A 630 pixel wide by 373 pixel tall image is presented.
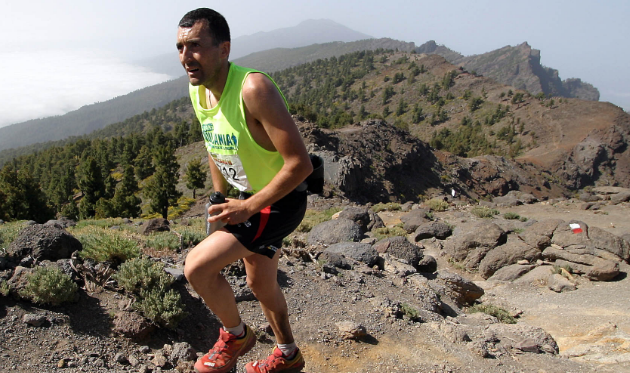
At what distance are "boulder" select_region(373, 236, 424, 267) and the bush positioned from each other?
5912 millimetres

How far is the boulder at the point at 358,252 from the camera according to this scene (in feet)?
25.8

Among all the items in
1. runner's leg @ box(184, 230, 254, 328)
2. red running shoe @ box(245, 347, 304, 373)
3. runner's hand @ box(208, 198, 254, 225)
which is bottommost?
red running shoe @ box(245, 347, 304, 373)

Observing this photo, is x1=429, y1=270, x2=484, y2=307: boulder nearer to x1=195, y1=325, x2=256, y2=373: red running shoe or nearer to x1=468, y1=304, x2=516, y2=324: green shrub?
x1=468, y1=304, x2=516, y2=324: green shrub

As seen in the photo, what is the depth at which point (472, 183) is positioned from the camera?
42188mm

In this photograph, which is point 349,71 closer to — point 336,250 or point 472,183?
point 472,183

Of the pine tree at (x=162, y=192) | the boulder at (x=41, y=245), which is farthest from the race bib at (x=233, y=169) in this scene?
the pine tree at (x=162, y=192)

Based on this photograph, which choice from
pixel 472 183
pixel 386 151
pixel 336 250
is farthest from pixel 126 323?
pixel 472 183

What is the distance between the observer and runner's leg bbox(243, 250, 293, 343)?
2.84m

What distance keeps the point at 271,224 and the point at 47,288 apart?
263cm

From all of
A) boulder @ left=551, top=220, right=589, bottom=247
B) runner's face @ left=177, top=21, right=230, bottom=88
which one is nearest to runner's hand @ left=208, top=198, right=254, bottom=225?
→ runner's face @ left=177, top=21, right=230, bottom=88

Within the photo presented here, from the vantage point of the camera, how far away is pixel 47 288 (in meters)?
3.84

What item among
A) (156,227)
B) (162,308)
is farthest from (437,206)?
(162,308)

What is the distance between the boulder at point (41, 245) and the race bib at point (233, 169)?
130 inches

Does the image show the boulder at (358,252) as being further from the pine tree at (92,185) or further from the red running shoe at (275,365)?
the pine tree at (92,185)
